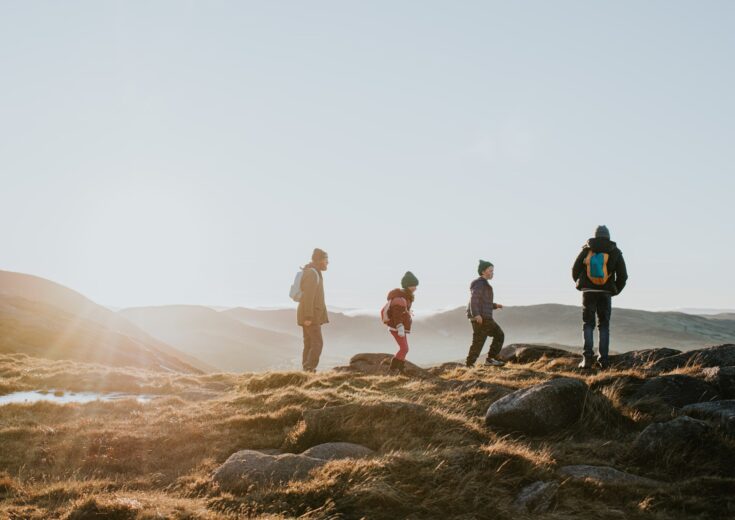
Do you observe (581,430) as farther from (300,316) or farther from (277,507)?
(300,316)

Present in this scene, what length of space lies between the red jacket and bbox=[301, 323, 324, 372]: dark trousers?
2502 millimetres

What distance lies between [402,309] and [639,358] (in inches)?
263

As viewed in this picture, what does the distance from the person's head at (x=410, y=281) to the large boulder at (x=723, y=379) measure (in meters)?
6.77

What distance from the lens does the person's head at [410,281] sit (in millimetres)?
13992

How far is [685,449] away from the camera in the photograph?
258 inches

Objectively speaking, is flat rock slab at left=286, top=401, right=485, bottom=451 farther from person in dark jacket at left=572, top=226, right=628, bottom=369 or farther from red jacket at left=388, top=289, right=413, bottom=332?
person in dark jacket at left=572, top=226, right=628, bottom=369

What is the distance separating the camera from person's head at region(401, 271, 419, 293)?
45.9 ft

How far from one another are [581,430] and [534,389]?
2.93 ft

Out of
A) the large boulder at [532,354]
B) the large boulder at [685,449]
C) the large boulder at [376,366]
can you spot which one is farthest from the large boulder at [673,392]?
the large boulder at [376,366]

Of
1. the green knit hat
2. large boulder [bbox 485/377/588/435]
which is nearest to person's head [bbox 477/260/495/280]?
the green knit hat

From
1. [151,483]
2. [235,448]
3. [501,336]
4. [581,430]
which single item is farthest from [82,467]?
[501,336]

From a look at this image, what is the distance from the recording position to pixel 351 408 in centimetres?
858

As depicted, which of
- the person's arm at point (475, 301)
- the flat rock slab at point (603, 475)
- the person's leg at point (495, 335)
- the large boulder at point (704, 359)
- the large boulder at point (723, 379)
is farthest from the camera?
the person's arm at point (475, 301)

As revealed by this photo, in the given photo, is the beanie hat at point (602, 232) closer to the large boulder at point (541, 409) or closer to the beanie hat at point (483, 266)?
the beanie hat at point (483, 266)
